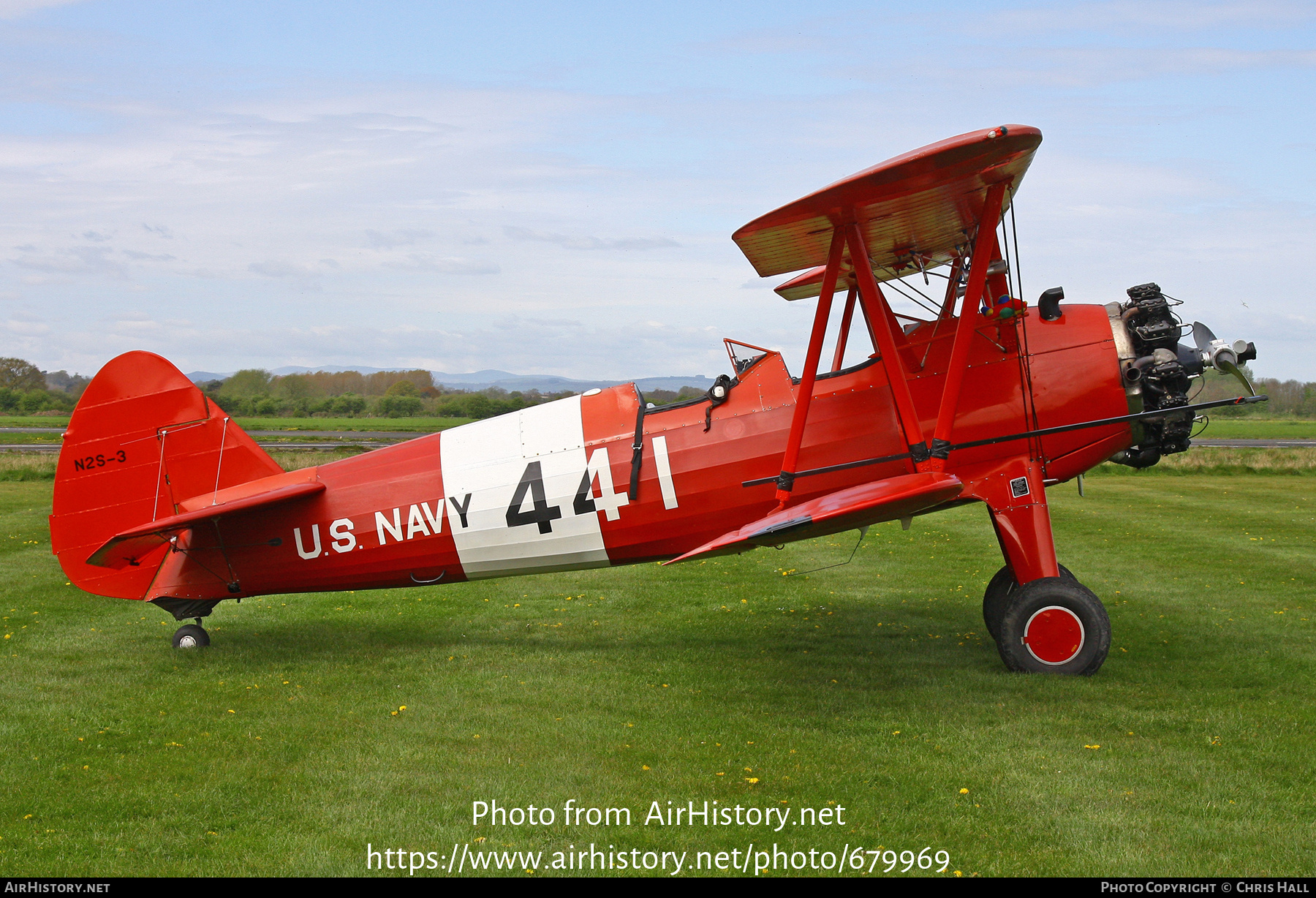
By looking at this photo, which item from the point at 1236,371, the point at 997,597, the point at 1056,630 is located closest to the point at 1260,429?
the point at 997,597

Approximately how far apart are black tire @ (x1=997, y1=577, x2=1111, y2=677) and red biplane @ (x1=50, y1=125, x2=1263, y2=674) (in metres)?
0.01

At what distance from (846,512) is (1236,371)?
11.6ft

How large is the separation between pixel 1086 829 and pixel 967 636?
13.4 feet

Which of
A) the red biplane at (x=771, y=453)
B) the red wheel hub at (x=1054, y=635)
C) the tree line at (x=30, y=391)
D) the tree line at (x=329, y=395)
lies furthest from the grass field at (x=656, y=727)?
the tree line at (x=30, y=391)

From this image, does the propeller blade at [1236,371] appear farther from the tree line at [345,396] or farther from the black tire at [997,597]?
the tree line at [345,396]

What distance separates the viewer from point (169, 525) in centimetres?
773

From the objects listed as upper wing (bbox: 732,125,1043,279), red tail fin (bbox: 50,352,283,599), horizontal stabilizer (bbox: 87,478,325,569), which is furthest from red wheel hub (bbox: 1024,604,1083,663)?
red tail fin (bbox: 50,352,283,599)

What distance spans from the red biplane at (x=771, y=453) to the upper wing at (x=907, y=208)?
0.08ft

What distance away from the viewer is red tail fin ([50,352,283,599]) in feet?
27.7

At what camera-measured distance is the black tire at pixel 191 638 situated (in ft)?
27.7

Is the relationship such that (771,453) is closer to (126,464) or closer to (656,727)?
(656,727)
